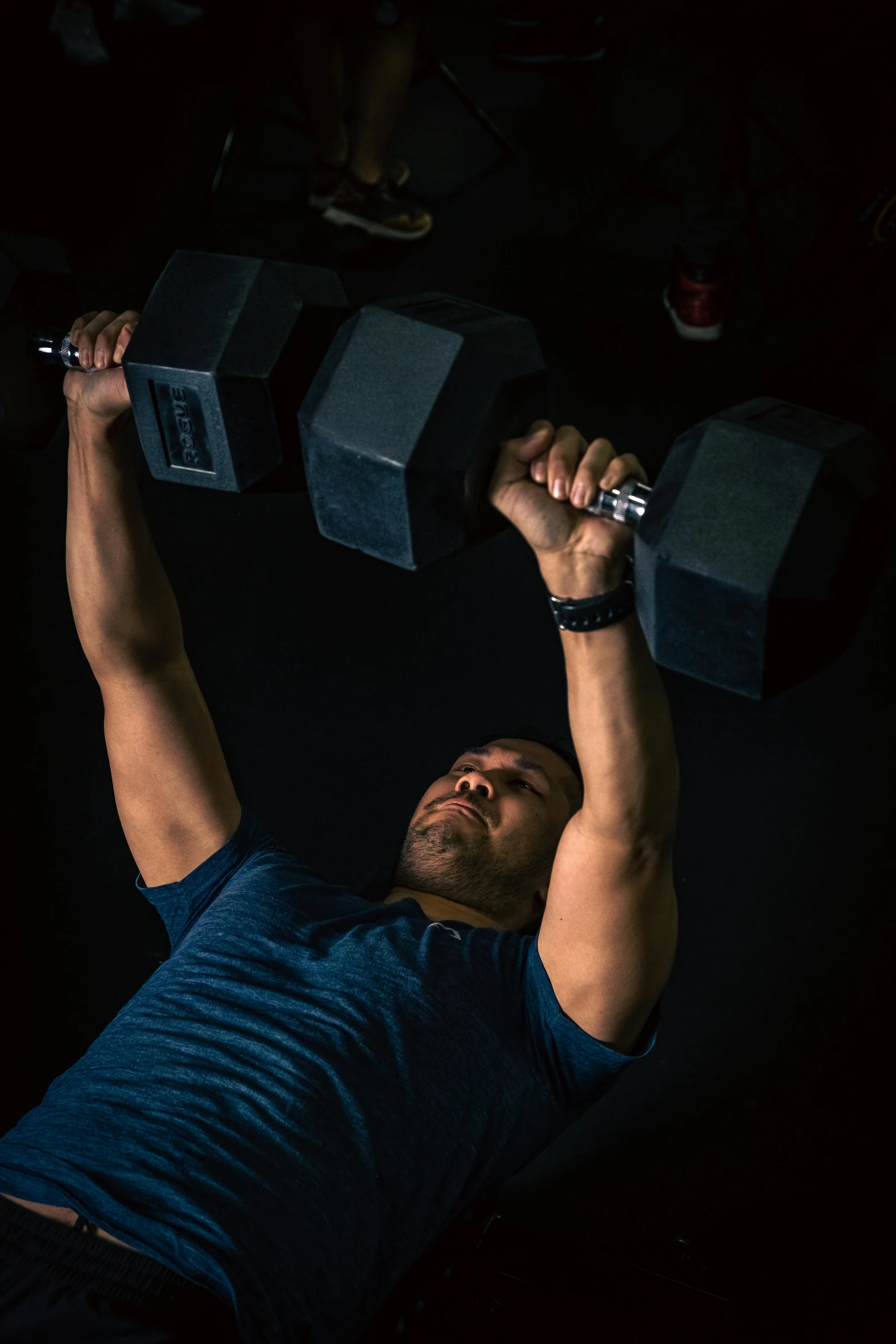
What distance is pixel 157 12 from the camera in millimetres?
4383

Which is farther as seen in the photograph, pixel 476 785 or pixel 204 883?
pixel 476 785

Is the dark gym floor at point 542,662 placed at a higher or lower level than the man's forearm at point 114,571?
lower

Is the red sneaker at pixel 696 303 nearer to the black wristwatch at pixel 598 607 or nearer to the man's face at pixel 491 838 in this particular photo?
the man's face at pixel 491 838

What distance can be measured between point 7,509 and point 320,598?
87cm

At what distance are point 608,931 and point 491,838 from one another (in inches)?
15.3

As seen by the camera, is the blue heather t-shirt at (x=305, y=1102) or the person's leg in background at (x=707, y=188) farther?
the person's leg in background at (x=707, y=188)

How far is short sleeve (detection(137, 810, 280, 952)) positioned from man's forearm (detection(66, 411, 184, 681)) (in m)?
0.27

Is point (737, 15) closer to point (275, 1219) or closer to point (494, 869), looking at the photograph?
point (494, 869)

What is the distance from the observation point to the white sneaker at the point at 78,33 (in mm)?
4234

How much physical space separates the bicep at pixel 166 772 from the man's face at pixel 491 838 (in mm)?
271

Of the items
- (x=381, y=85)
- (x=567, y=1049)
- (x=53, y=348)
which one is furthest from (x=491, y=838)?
(x=381, y=85)

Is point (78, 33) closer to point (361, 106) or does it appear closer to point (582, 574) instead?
point (361, 106)

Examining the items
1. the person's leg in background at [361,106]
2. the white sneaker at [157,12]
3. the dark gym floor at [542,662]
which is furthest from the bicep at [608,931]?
the white sneaker at [157,12]

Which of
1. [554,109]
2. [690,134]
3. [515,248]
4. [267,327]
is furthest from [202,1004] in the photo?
[554,109]
